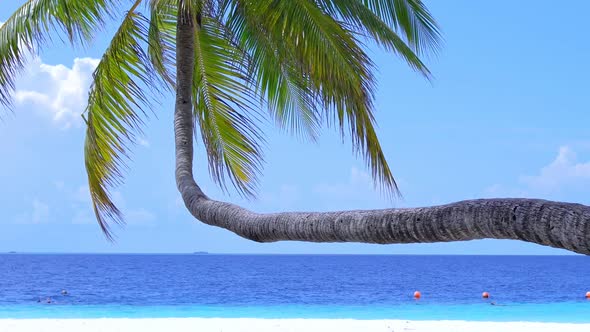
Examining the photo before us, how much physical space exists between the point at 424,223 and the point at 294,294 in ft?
146

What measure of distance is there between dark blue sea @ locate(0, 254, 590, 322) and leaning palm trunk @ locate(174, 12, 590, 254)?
2526 cm

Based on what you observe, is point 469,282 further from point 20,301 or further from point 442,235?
point 442,235

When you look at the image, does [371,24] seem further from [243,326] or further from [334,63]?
[243,326]

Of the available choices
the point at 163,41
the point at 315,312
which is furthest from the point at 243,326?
the point at 315,312

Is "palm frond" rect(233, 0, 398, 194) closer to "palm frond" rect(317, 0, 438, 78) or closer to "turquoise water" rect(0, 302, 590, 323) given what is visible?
"palm frond" rect(317, 0, 438, 78)

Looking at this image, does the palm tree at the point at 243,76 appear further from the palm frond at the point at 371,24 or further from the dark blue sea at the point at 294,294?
the dark blue sea at the point at 294,294

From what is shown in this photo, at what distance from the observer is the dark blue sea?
3406 cm

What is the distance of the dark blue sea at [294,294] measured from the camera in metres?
34.1

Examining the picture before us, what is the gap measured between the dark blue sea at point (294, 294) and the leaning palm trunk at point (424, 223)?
25.3m

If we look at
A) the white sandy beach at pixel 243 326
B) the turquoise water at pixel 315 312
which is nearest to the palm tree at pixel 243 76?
the white sandy beach at pixel 243 326

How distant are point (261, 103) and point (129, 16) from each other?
140 centimetres

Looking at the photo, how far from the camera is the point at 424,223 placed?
10.6 ft

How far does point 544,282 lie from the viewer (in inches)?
2261

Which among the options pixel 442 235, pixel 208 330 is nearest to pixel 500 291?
pixel 208 330
